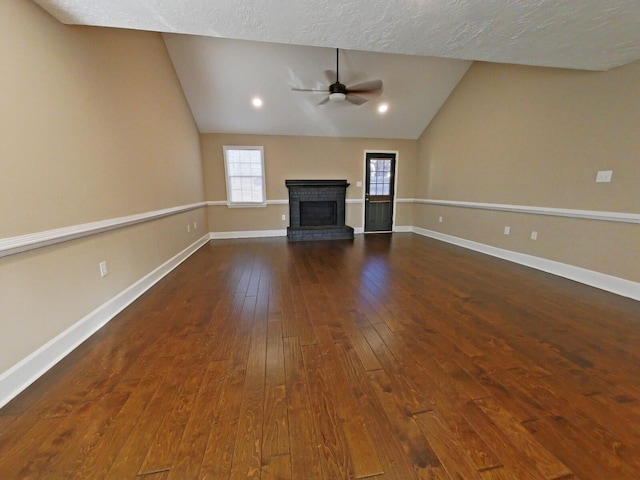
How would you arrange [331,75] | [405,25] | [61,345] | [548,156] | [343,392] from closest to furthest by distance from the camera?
[343,392]
[61,345]
[405,25]
[548,156]
[331,75]

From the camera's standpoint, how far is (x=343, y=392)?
4.76 ft

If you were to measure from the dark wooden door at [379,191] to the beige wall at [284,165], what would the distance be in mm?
173

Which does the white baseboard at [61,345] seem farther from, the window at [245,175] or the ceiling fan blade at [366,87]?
the ceiling fan blade at [366,87]

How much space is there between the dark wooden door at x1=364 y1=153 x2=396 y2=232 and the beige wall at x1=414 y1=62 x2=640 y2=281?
1.51 metres

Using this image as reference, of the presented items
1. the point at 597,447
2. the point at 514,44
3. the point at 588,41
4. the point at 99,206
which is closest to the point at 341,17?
the point at 514,44

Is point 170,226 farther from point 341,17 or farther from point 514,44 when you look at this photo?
point 514,44

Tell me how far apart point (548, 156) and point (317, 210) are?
4217 mm

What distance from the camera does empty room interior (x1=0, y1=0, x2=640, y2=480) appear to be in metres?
1.18

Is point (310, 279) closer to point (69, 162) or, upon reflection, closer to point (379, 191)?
point (69, 162)

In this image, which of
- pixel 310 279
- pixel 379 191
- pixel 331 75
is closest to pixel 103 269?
pixel 310 279

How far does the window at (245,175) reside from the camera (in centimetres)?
584

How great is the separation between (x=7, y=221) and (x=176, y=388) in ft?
4.32

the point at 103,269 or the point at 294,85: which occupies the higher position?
the point at 294,85

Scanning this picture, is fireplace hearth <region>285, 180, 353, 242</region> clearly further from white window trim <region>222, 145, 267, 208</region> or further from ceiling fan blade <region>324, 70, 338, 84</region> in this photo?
ceiling fan blade <region>324, 70, 338, 84</region>
